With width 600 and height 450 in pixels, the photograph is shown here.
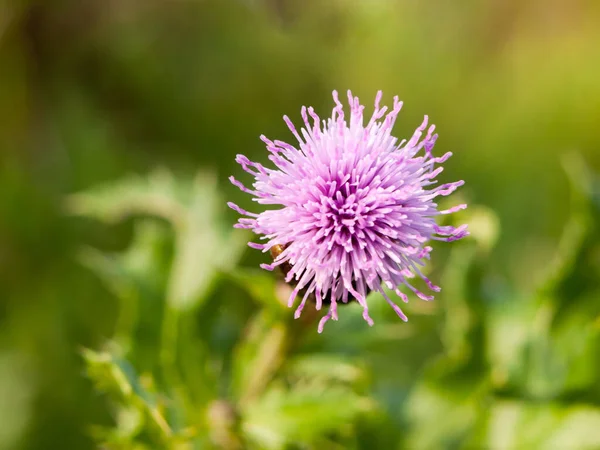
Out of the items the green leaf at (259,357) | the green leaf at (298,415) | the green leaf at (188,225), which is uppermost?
the green leaf at (188,225)

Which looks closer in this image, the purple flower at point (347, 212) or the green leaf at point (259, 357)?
the purple flower at point (347, 212)

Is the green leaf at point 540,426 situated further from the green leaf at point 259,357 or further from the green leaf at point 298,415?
the green leaf at point 259,357

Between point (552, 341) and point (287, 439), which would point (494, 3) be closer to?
point (552, 341)

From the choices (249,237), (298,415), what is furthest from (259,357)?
(249,237)

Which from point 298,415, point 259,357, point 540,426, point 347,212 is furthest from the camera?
point 540,426

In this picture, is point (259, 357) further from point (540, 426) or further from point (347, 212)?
point (540, 426)

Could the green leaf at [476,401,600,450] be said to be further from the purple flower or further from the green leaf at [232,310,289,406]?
the purple flower

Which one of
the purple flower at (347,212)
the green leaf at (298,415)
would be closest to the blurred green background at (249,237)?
the green leaf at (298,415)
